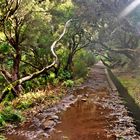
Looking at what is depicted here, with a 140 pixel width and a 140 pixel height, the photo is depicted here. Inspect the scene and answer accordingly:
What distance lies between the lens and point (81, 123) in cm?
1720

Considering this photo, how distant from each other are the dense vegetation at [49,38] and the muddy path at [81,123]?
1.23 metres

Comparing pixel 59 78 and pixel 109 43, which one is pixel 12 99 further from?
pixel 109 43

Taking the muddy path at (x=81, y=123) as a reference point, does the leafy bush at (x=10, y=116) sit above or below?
above

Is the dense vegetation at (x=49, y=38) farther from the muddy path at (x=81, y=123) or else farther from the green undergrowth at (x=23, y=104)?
the muddy path at (x=81, y=123)

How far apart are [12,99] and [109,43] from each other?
34197mm

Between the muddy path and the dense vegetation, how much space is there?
4.04ft

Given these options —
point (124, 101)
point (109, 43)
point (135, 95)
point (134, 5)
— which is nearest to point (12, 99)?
point (124, 101)

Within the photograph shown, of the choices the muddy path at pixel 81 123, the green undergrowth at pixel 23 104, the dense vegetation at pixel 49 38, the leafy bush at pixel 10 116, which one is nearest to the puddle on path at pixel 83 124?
the muddy path at pixel 81 123

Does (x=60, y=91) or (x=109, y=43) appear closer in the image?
(x=60, y=91)

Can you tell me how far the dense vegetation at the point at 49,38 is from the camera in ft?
65.0

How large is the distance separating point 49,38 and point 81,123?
1272 centimetres

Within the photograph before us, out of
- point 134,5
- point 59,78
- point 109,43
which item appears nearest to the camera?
point 59,78

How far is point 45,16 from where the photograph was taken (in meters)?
23.9

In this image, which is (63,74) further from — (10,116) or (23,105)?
(10,116)
